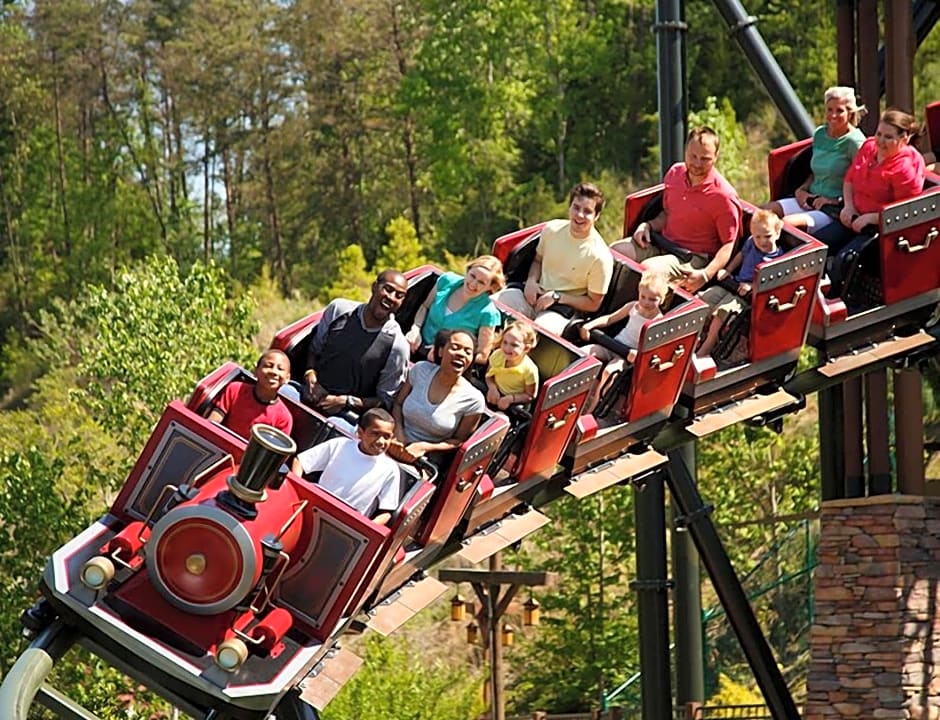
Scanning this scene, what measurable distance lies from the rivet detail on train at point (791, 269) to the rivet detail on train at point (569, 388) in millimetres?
929

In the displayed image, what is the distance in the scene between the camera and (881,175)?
7809 millimetres

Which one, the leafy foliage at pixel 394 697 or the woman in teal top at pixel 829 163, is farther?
the leafy foliage at pixel 394 697

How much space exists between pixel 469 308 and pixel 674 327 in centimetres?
80

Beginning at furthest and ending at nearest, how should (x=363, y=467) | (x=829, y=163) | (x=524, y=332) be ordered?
(x=829, y=163) → (x=524, y=332) → (x=363, y=467)

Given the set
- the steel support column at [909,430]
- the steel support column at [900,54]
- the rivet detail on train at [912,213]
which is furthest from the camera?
the steel support column at [900,54]

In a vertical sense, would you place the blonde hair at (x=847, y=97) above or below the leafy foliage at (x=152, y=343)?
below

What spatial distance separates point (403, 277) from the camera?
6.76 m

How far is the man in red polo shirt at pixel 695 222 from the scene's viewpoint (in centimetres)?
762

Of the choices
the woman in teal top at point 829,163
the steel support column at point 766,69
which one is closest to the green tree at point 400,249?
the steel support column at point 766,69

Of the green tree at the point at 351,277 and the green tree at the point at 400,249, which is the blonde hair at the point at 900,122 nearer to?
the green tree at the point at 351,277

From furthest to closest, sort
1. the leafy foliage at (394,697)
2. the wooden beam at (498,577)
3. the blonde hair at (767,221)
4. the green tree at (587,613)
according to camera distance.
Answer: the green tree at (587,613)
the leafy foliage at (394,697)
the wooden beam at (498,577)
the blonde hair at (767,221)

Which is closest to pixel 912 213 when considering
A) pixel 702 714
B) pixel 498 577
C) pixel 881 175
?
pixel 881 175

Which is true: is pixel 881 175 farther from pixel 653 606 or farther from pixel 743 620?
pixel 653 606

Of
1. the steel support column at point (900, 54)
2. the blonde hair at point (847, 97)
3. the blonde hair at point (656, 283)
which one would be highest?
the steel support column at point (900, 54)
